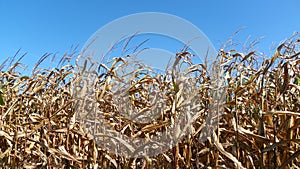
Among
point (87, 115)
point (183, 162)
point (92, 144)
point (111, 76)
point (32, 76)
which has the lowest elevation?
point (183, 162)

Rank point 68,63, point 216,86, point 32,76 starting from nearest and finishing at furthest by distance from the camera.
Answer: point 216,86 < point 32,76 < point 68,63

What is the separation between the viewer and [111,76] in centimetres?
187

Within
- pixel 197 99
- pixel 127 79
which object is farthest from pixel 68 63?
pixel 197 99

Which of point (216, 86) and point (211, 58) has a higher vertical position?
point (211, 58)

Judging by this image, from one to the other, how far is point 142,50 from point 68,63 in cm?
61

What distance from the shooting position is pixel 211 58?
6.06 feet

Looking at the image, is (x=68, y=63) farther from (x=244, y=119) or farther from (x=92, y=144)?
(x=244, y=119)

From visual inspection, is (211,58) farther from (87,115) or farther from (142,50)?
(87,115)

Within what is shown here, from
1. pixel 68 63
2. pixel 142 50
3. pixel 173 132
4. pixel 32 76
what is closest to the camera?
pixel 173 132

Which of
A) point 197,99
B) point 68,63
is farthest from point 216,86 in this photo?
point 68,63

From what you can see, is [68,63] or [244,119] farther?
[68,63]

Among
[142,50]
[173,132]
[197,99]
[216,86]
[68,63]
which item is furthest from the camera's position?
[68,63]

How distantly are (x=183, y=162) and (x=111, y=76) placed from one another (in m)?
0.64

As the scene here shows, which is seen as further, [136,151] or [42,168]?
[42,168]
